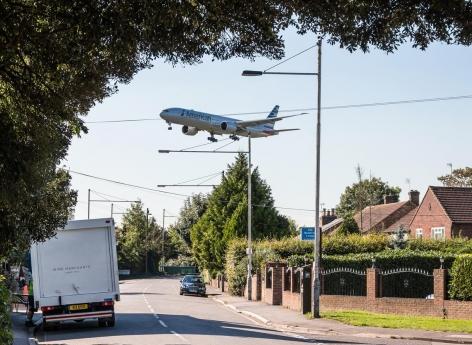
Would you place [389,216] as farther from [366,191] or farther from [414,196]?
→ [366,191]

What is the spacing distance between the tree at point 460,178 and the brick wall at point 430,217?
35.9 m

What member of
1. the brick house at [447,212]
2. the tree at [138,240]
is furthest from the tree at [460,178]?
the tree at [138,240]

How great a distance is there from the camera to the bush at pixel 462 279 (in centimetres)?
2681

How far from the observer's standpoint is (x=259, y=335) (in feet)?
73.3

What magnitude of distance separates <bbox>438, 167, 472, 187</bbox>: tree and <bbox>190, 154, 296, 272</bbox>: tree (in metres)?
38.7

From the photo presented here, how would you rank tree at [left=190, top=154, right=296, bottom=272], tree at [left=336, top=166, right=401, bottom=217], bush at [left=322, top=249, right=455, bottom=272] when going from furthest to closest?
tree at [left=336, top=166, right=401, bottom=217]
tree at [left=190, top=154, right=296, bottom=272]
bush at [left=322, top=249, right=455, bottom=272]

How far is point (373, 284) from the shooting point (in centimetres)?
3042

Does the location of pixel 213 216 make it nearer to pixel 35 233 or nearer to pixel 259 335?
pixel 259 335

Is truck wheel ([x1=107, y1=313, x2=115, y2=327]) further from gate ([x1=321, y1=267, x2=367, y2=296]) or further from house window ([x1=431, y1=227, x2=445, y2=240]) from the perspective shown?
house window ([x1=431, y1=227, x2=445, y2=240])

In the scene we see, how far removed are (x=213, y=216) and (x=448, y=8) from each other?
2302 inches

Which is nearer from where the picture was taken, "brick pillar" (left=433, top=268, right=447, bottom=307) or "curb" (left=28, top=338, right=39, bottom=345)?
"curb" (left=28, top=338, right=39, bottom=345)

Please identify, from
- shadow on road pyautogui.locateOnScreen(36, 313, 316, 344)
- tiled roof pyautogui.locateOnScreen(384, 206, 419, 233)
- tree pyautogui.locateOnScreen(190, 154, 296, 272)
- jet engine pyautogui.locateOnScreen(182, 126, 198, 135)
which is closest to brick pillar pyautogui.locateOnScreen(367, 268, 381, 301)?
shadow on road pyautogui.locateOnScreen(36, 313, 316, 344)

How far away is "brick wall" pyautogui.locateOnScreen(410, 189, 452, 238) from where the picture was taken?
56.2 m

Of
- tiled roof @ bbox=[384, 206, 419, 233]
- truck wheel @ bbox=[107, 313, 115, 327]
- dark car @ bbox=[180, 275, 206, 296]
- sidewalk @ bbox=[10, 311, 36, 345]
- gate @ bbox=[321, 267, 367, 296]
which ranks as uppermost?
tiled roof @ bbox=[384, 206, 419, 233]
